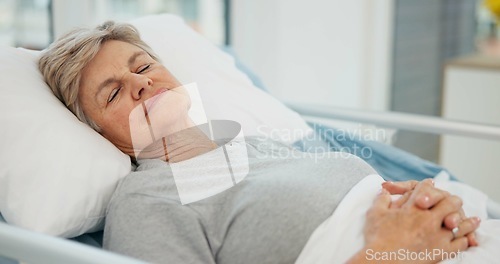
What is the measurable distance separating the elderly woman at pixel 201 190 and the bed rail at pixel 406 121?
13.3 inches

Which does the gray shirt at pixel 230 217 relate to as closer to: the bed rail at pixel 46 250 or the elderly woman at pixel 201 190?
the elderly woman at pixel 201 190

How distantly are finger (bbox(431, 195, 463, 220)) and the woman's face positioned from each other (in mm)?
466

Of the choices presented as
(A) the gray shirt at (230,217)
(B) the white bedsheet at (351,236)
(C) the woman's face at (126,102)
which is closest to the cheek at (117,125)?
(C) the woman's face at (126,102)

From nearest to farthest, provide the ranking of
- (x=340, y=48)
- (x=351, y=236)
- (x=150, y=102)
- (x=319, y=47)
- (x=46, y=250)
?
(x=46, y=250), (x=351, y=236), (x=150, y=102), (x=319, y=47), (x=340, y=48)

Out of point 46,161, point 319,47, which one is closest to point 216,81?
point 46,161

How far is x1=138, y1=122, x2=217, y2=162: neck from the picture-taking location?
4.00 feet

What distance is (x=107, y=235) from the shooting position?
108 centimetres

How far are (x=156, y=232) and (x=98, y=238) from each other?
205 mm

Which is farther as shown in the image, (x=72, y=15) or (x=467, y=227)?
(x=72, y=15)

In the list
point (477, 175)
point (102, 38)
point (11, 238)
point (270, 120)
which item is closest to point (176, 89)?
point (102, 38)

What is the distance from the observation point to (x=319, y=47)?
101 inches

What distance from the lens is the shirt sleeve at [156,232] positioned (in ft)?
3.36

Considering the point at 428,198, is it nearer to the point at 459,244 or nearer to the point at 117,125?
the point at 459,244

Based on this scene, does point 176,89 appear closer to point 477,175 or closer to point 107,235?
point 107,235
